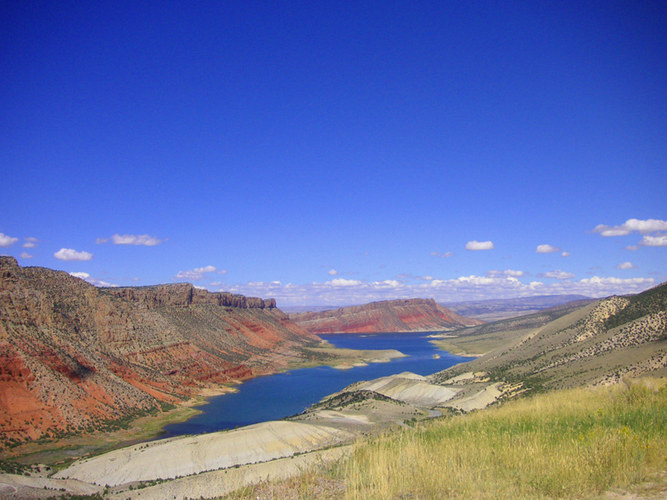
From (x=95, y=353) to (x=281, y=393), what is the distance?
2850 cm

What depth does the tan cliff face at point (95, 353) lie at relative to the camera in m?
41.3

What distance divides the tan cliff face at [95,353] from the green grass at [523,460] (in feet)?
138

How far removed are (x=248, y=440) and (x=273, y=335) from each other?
361 ft

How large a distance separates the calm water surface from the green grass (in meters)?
43.7

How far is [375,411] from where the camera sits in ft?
130

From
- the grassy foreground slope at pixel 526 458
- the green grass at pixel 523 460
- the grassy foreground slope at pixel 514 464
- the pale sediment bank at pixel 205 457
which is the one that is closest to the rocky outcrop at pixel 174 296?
the pale sediment bank at pixel 205 457

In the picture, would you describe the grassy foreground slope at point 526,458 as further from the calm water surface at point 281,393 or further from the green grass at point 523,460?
the calm water surface at point 281,393

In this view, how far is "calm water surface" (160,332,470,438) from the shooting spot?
51156 millimetres

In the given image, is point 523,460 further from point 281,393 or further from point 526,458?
point 281,393

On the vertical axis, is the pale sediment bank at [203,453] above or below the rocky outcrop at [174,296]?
below

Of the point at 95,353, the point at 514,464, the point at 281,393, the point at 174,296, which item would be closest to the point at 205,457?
the point at 514,464

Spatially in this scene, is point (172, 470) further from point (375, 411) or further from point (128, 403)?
point (128, 403)

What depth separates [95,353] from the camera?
56.6m

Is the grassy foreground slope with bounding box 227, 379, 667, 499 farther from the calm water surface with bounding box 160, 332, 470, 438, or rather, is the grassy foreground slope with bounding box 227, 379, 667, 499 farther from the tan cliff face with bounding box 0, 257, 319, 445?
the calm water surface with bounding box 160, 332, 470, 438
